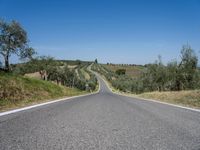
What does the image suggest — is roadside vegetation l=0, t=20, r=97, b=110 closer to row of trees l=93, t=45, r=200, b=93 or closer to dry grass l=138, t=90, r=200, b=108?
dry grass l=138, t=90, r=200, b=108

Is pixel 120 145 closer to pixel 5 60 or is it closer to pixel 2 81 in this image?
pixel 2 81

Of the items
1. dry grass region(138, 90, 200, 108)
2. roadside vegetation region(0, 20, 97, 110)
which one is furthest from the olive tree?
dry grass region(138, 90, 200, 108)

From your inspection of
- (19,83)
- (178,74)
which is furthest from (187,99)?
(178,74)

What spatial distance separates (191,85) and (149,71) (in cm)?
1444

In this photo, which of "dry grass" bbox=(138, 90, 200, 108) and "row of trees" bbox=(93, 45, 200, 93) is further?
"row of trees" bbox=(93, 45, 200, 93)

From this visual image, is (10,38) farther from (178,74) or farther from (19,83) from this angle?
(178,74)

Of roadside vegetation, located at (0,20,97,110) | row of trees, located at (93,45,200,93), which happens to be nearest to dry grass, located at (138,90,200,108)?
roadside vegetation, located at (0,20,97,110)

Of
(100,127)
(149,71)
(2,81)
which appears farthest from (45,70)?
(100,127)

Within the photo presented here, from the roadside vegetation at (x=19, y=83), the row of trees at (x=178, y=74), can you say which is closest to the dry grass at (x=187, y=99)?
the roadside vegetation at (x=19, y=83)

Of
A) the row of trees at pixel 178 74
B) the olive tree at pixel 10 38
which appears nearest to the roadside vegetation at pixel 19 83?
the olive tree at pixel 10 38

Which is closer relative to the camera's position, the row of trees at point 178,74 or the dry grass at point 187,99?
the dry grass at point 187,99

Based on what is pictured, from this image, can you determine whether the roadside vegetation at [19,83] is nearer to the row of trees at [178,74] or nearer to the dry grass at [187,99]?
the dry grass at [187,99]

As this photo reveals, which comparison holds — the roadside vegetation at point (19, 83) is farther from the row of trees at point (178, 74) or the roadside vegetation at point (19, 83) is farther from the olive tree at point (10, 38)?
the row of trees at point (178, 74)

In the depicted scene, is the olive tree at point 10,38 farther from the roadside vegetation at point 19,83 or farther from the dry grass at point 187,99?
the dry grass at point 187,99
